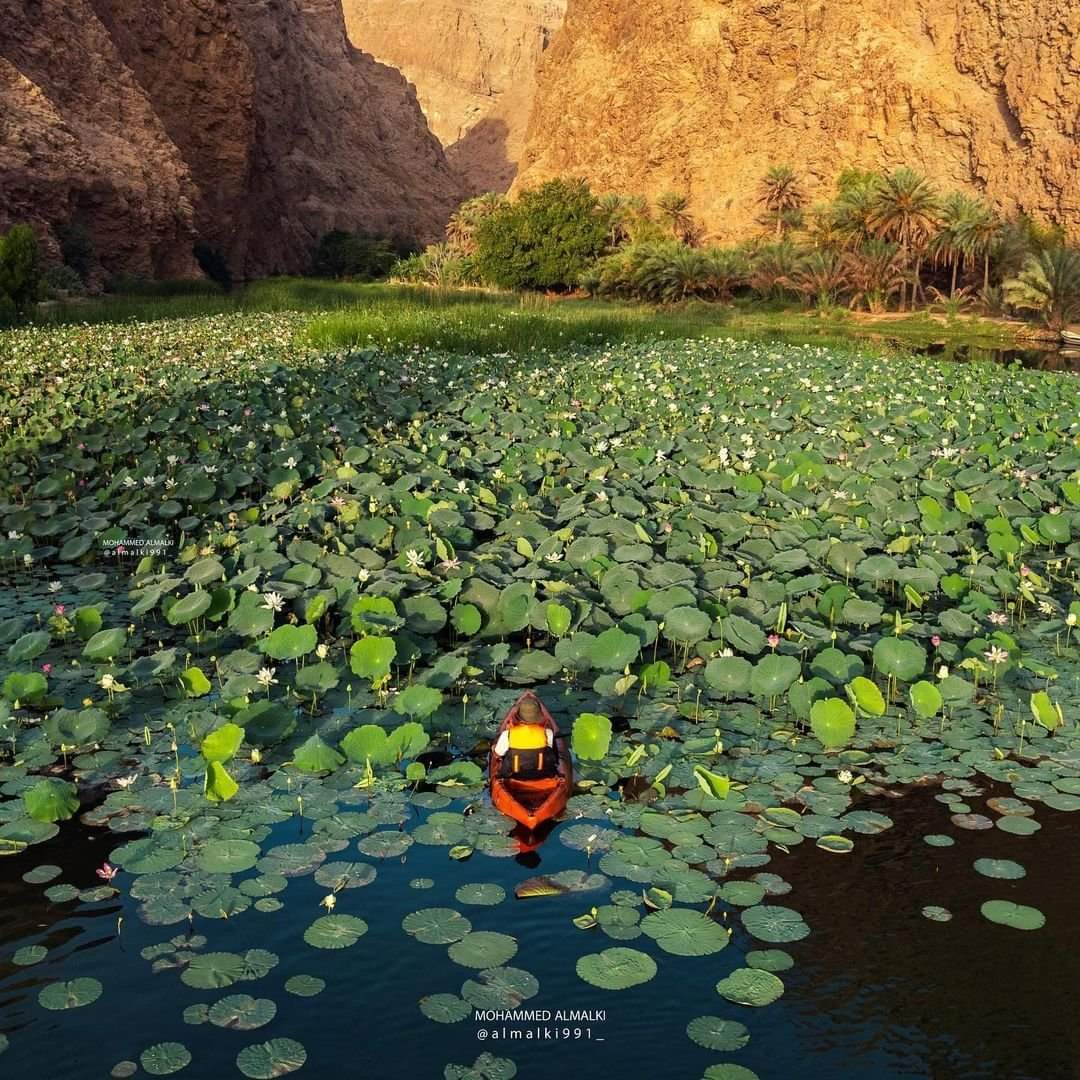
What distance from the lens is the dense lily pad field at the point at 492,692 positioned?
3.58m

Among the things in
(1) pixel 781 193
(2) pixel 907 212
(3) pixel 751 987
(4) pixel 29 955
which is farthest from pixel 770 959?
(1) pixel 781 193

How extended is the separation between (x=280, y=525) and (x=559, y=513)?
6.75 ft

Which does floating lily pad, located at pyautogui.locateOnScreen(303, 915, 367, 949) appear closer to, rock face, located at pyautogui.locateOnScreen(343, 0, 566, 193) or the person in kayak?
the person in kayak

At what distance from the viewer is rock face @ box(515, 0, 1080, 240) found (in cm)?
5038

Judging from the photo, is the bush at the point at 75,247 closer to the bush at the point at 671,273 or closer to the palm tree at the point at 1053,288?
the bush at the point at 671,273

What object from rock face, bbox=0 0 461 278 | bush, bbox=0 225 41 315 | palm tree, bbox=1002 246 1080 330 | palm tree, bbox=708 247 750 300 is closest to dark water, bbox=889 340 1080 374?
palm tree, bbox=1002 246 1080 330

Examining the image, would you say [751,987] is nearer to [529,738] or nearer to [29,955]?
[529,738]

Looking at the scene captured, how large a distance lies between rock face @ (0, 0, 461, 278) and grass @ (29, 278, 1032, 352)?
16.3 ft

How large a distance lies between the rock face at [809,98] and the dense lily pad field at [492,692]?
48126mm

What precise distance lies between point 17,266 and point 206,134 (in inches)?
1515

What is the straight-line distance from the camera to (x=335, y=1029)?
10.5ft

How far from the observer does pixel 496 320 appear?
25406 mm

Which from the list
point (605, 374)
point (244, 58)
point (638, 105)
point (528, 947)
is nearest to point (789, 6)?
point (638, 105)

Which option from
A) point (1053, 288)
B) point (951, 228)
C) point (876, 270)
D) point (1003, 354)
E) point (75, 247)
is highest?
point (75, 247)
